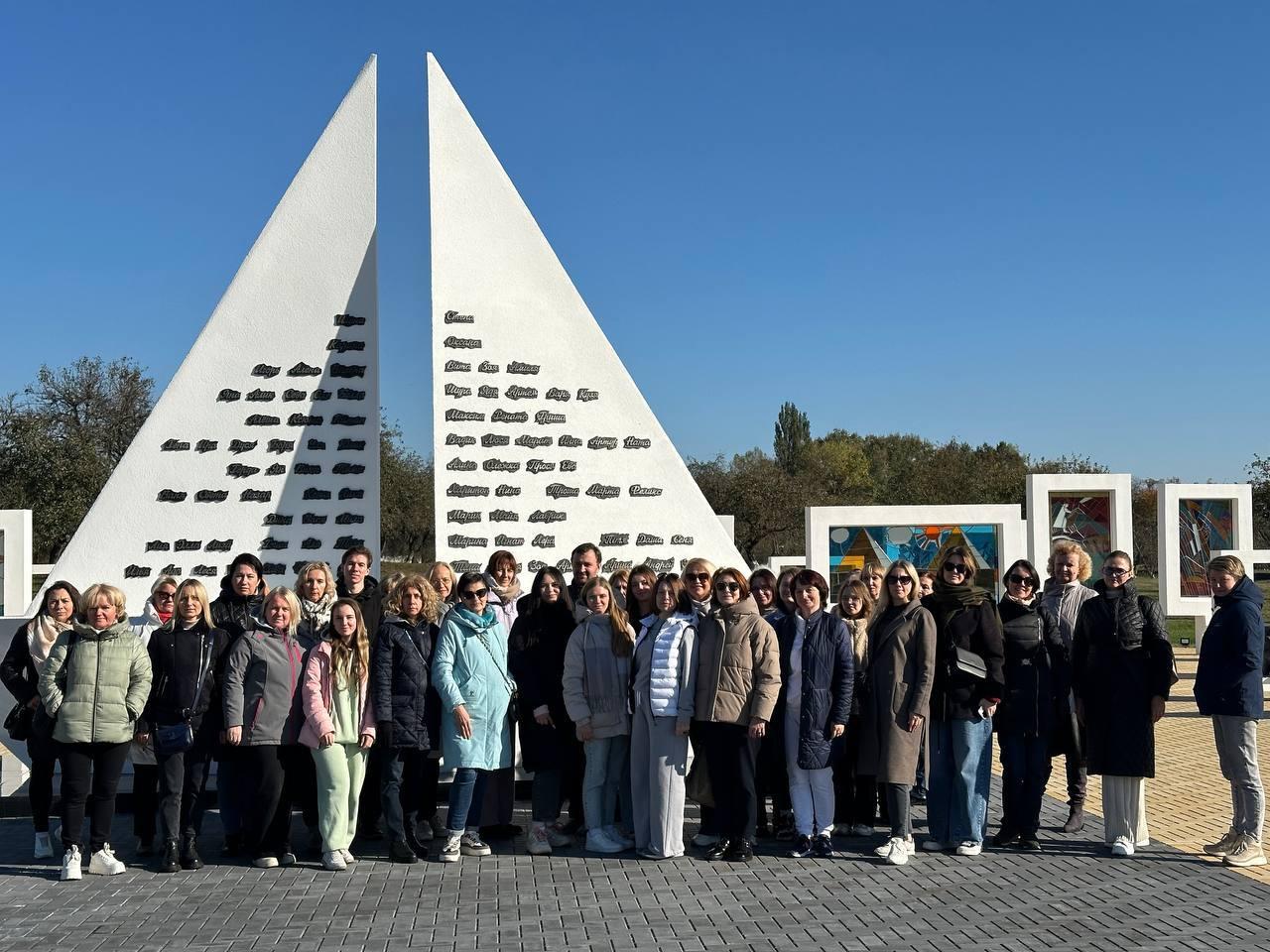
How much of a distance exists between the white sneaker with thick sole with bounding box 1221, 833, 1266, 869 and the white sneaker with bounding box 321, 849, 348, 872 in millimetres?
4559

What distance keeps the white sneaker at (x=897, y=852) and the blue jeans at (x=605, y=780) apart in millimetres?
1398

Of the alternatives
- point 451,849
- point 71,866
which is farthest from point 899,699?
point 71,866

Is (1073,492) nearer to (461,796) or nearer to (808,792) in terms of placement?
(808,792)

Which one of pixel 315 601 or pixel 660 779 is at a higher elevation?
pixel 315 601

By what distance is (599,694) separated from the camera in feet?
20.4

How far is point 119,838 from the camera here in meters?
6.66

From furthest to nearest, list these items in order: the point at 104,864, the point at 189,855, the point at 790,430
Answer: the point at 790,430 < the point at 189,855 < the point at 104,864

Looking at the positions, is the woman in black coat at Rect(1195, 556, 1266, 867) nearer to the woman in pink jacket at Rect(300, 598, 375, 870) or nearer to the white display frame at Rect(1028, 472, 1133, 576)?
the woman in pink jacket at Rect(300, 598, 375, 870)

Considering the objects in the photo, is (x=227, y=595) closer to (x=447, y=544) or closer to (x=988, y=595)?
(x=447, y=544)

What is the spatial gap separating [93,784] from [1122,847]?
17.6ft

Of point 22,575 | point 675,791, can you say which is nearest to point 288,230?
point 675,791

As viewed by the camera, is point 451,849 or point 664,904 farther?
point 451,849

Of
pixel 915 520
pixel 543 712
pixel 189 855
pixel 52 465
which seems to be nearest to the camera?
pixel 189 855

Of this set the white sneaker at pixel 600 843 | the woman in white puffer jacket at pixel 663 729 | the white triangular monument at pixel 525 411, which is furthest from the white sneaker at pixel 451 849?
the white triangular monument at pixel 525 411
